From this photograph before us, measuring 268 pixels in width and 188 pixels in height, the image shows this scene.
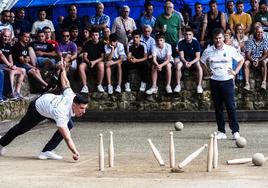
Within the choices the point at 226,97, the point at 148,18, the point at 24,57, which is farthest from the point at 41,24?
the point at 226,97

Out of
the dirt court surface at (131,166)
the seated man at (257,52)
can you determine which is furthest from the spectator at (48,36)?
the seated man at (257,52)

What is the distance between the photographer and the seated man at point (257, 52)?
17828 mm

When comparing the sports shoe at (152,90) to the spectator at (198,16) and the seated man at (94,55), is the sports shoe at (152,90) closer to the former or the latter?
the seated man at (94,55)

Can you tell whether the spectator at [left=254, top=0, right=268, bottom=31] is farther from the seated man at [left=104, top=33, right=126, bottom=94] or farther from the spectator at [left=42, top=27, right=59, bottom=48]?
the spectator at [left=42, top=27, right=59, bottom=48]

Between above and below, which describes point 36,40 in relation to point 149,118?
above

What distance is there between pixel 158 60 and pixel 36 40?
332 cm

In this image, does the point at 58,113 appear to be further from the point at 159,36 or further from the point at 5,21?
the point at 5,21

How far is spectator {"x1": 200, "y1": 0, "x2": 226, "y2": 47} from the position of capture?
61.4ft

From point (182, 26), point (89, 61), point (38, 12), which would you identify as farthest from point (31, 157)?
point (38, 12)

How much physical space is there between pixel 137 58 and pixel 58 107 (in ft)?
27.3

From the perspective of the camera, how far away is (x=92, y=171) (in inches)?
376

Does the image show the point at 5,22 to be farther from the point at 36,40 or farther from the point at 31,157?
the point at 31,157

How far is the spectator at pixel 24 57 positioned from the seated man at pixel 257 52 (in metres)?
5.28

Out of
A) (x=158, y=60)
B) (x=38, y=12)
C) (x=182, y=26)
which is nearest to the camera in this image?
(x=158, y=60)
